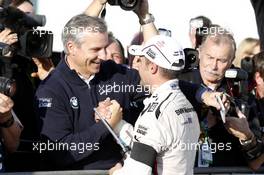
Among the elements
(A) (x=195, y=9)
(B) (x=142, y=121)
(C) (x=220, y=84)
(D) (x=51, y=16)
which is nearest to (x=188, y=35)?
(A) (x=195, y=9)

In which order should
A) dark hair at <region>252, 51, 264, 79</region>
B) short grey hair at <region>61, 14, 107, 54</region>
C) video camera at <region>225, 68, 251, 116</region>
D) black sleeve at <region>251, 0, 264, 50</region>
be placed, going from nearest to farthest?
short grey hair at <region>61, 14, 107, 54</region> < video camera at <region>225, 68, 251, 116</region> < dark hair at <region>252, 51, 264, 79</region> < black sleeve at <region>251, 0, 264, 50</region>

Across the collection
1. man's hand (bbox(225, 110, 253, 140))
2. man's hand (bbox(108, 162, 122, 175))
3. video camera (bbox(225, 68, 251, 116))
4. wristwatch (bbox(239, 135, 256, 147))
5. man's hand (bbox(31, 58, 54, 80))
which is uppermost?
man's hand (bbox(31, 58, 54, 80))

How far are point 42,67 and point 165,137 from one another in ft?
4.24

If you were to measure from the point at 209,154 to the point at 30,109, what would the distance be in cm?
113

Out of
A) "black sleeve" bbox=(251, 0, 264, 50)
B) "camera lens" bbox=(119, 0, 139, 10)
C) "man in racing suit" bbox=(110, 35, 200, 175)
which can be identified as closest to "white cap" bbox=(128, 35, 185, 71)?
"man in racing suit" bbox=(110, 35, 200, 175)

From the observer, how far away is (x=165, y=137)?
12.1 feet

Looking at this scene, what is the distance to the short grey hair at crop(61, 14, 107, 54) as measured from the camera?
4219 millimetres

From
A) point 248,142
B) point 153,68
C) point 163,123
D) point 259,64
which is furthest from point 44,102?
point 259,64

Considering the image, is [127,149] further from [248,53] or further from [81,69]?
[248,53]

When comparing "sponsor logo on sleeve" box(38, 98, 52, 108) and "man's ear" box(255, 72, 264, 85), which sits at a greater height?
"sponsor logo on sleeve" box(38, 98, 52, 108)

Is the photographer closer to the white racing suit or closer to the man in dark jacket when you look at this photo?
the man in dark jacket

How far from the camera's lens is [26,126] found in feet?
14.5

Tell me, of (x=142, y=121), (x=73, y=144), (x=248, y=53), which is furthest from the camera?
(x=248, y=53)

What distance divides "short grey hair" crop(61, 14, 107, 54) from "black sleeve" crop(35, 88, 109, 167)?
1.12 feet
